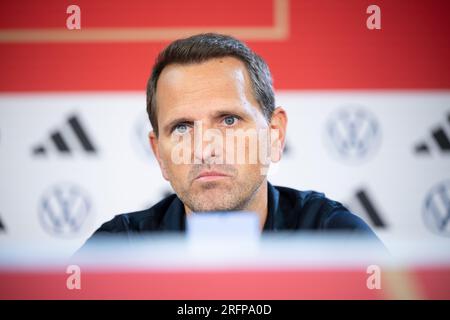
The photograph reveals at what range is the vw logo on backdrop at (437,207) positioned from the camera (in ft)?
5.86

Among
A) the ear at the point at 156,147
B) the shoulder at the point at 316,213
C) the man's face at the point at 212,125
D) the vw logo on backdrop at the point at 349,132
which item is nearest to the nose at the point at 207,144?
the man's face at the point at 212,125

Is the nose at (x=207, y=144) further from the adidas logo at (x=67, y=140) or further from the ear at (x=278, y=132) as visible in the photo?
the adidas logo at (x=67, y=140)

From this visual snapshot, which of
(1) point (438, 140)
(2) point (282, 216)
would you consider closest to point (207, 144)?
(2) point (282, 216)

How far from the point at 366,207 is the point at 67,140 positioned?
1.01 meters

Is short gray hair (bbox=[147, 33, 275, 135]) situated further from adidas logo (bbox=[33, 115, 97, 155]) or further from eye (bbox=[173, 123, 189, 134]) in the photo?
adidas logo (bbox=[33, 115, 97, 155])

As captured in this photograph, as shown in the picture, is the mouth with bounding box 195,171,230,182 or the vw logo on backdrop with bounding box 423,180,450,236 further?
the vw logo on backdrop with bounding box 423,180,450,236

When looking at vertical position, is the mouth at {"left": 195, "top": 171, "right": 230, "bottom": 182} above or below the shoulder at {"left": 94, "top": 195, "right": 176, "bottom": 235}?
above

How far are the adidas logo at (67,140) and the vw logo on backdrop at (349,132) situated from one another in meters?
0.82

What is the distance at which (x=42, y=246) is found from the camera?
1.82 m

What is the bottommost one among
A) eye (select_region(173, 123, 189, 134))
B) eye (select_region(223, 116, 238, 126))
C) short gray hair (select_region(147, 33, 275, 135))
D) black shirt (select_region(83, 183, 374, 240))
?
black shirt (select_region(83, 183, 374, 240))

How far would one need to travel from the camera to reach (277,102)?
179cm

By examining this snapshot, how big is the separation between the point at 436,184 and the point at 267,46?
2.34ft

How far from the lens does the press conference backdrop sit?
1803 mm

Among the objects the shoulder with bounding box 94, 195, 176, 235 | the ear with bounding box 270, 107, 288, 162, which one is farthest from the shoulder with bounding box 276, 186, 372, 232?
the shoulder with bounding box 94, 195, 176, 235
